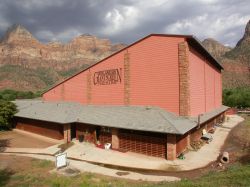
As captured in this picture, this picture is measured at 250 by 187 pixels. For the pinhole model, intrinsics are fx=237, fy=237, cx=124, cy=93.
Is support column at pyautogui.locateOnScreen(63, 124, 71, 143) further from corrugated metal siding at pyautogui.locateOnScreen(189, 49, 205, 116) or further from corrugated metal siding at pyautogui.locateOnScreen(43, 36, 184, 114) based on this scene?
corrugated metal siding at pyautogui.locateOnScreen(189, 49, 205, 116)

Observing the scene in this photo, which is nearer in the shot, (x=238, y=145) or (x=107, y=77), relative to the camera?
(x=238, y=145)

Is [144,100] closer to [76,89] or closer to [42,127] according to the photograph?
[76,89]

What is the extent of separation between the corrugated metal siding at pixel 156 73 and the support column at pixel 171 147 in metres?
4.38

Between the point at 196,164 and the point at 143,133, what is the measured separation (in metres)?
5.94

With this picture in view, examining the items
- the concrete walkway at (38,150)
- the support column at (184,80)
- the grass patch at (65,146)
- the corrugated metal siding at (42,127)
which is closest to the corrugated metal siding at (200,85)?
the support column at (184,80)

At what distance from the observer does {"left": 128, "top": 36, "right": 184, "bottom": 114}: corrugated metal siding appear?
1019 inches

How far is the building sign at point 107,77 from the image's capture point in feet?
102

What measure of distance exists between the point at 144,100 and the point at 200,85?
783 cm

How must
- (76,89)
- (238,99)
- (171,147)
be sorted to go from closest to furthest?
(171,147) → (76,89) → (238,99)

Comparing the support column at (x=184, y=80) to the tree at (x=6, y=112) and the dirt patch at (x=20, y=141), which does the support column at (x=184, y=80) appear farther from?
the tree at (x=6, y=112)

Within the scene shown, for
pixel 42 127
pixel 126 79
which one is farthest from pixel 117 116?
pixel 42 127

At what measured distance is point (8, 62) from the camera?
191 meters

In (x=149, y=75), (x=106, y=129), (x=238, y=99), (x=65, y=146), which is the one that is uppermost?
(x=149, y=75)

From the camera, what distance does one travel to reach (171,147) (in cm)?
2214
